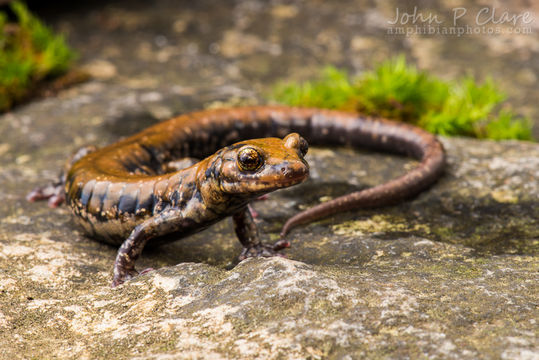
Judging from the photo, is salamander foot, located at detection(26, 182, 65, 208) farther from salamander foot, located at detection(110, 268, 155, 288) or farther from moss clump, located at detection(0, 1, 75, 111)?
moss clump, located at detection(0, 1, 75, 111)

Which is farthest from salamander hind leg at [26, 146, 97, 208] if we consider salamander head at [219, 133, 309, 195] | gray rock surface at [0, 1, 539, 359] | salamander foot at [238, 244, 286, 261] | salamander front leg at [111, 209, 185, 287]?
salamander head at [219, 133, 309, 195]

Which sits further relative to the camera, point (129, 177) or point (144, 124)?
point (144, 124)

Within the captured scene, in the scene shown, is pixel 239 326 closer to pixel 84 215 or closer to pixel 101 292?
pixel 101 292

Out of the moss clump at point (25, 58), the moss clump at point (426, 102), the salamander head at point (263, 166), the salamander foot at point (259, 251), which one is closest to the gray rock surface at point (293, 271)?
the salamander foot at point (259, 251)

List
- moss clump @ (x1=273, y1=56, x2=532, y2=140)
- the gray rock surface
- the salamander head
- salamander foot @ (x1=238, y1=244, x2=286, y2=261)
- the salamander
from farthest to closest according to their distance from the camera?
moss clump @ (x1=273, y1=56, x2=532, y2=140) < salamander foot @ (x1=238, y1=244, x2=286, y2=261) < the salamander < the salamander head < the gray rock surface

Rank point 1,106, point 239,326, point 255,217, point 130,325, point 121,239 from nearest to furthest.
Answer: point 239,326 < point 130,325 < point 121,239 < point 255,217 < point 1,106

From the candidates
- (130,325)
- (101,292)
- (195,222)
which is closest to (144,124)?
(195,222)

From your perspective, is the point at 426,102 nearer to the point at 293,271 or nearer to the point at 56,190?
the point at 56,190
